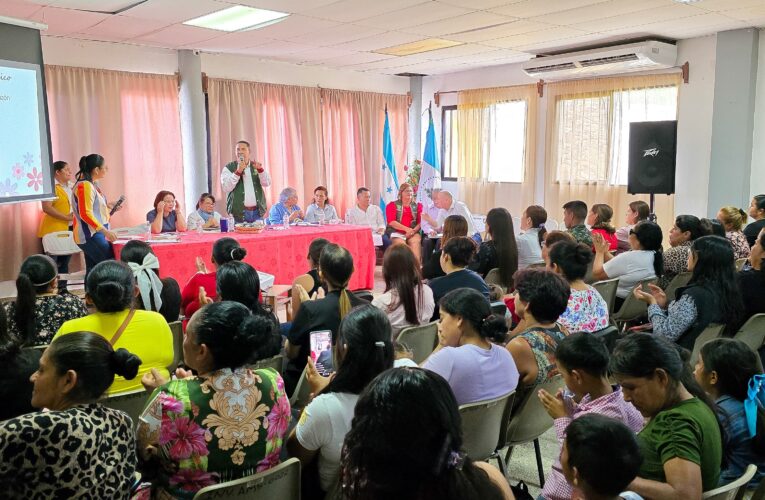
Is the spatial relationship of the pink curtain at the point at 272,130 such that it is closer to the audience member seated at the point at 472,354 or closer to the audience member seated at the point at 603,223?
the audience member seated at the point at 603,223

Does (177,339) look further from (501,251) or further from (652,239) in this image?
(652,239)

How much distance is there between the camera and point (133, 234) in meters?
5.96

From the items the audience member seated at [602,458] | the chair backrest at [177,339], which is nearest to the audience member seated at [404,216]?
the chair backrest at [177,339]

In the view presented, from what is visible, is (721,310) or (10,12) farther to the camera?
(10,12)

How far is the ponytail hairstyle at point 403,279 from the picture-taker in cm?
325

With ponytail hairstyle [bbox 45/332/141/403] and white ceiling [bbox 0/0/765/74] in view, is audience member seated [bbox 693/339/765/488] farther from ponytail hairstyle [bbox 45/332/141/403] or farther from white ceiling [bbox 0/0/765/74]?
white ceiling [bbox 0/0/765/74]

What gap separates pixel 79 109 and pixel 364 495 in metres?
6.92

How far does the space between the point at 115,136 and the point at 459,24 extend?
4.08m

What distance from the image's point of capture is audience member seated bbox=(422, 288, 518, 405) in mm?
2285

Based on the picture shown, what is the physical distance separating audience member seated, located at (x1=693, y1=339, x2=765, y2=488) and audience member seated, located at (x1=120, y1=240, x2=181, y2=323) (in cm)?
268

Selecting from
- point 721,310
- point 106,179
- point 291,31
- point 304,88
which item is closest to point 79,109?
point 106,179

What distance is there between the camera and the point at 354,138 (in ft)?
31.4

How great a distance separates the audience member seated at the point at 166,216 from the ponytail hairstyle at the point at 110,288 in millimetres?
3802

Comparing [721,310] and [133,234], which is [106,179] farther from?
[721,310]
